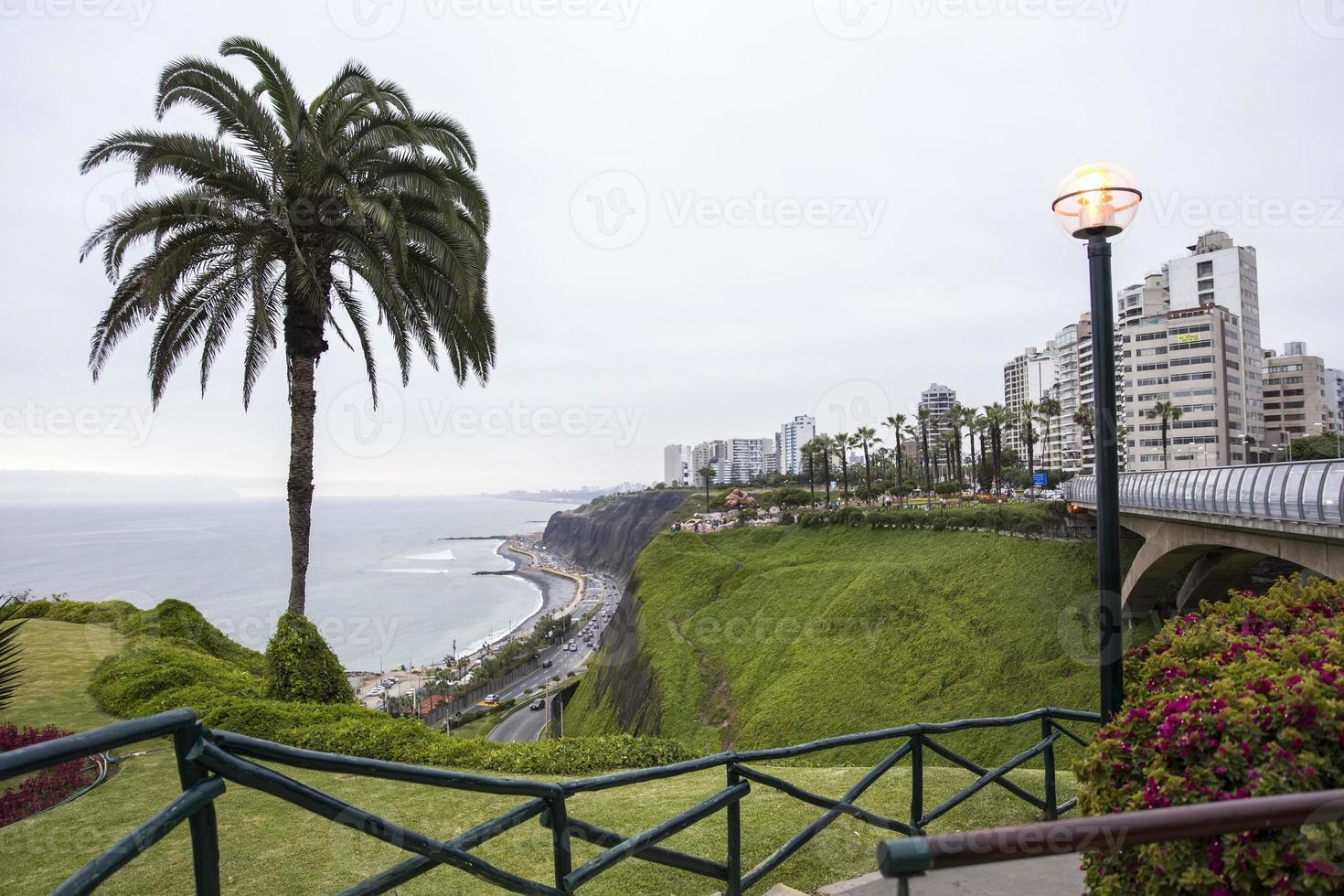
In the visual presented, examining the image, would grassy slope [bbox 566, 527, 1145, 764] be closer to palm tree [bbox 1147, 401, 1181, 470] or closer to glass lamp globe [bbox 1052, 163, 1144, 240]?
glass lamp globe [bbox 1052, 163, 1144, 240]

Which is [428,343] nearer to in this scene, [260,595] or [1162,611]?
[1162,611]

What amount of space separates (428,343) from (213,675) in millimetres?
6428

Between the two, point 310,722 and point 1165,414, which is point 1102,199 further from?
point 1165,414

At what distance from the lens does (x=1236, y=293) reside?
7288 cm

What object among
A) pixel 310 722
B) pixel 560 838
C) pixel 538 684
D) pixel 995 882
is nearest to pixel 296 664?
pixel 310 722

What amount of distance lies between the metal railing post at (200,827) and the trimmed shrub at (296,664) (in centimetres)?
904

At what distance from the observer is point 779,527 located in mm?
52719

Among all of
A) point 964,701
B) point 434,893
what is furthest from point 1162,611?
point 434,893

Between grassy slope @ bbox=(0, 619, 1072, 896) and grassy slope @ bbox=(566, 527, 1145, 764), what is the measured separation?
16.6 metres

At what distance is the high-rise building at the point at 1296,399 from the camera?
73938 mm

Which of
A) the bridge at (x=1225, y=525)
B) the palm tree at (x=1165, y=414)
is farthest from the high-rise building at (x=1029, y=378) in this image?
the bridge at (x=1225, y=525)

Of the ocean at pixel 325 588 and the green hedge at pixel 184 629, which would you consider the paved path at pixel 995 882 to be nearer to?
the green hedge at pixel 184 629

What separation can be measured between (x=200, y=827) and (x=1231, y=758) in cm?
345

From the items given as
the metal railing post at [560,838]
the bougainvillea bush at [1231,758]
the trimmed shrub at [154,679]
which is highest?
the bougainvillea bush at [1231,758]
